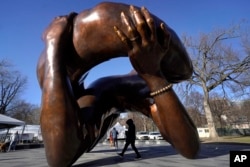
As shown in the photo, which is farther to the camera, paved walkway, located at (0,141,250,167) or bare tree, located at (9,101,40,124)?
bare tree, located at (9,101,40,124)

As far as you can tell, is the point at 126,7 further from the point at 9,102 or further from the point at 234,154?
the point at 9,102

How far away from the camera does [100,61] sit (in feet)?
7.45

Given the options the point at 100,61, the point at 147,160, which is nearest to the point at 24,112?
the point at 147,160

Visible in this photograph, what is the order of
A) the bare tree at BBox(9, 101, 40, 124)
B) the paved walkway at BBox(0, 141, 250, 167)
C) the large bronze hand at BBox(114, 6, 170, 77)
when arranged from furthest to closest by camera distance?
the bare tree at BBox(9, 101, 40, 124)
the paved walkway at BBox(0, 141, 250, 167)
the large bronze hand at BBox(114, 6, 170, 77)

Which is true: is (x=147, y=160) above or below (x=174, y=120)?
below

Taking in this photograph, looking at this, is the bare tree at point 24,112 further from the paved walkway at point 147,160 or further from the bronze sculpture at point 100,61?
the bronze sculpture at point 100,61

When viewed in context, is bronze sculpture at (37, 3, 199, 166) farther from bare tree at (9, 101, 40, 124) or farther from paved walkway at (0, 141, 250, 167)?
bare tree at (9, 101, 40, 124)

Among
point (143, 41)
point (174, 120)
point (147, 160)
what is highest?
point (143, 41)

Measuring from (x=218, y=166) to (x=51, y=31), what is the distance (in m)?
4.56

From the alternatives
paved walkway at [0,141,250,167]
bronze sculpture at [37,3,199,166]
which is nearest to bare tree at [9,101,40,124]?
paved walkway at [0,141,250,167]

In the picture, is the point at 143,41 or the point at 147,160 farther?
the point at 147,160

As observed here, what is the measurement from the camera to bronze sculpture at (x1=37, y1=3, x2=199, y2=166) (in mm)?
1807

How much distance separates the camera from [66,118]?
200 centimetres

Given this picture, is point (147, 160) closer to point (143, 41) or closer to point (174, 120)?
point (174, 120)
